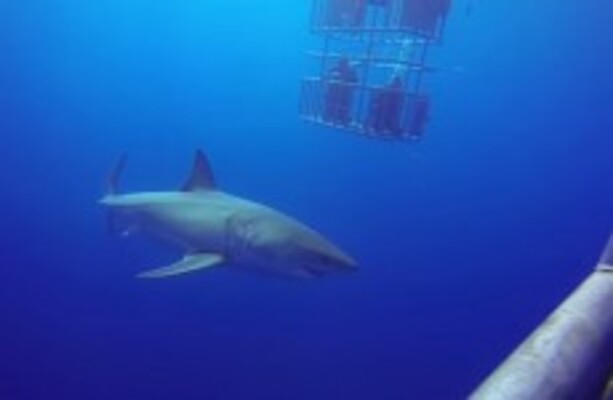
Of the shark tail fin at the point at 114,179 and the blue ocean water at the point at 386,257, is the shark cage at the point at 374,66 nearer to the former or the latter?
the shark tail fin at the point at 114,179

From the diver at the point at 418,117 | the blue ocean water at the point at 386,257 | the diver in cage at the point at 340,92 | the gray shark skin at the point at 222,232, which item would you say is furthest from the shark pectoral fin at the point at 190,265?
the blue ocean water at the point at 386,257

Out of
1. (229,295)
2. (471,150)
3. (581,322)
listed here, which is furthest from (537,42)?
(581,322)

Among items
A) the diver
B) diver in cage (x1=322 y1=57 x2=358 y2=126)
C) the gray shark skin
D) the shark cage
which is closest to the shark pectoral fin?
the gray shark skin

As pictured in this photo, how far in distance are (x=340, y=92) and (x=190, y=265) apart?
204cm

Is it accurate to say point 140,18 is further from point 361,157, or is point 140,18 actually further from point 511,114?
point 511,114

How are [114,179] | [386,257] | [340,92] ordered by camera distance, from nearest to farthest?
[340,92], [114,179], [386,257]

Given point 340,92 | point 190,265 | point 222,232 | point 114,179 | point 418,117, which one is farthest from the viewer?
point 114,179

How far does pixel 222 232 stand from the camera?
5.31 metres

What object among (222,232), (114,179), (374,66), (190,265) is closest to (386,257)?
(374,66)

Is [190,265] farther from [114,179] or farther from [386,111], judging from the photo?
[114,179]

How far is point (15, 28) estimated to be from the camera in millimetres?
18000

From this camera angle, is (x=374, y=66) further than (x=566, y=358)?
Yes

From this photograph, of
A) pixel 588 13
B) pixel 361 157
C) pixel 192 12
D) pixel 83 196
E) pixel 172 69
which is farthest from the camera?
pixel 192 12

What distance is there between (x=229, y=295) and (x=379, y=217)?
269cm
